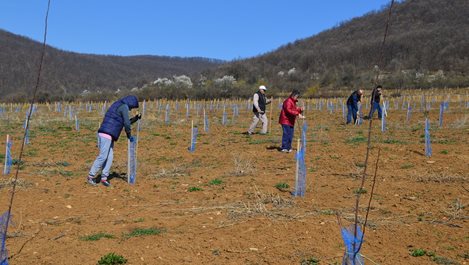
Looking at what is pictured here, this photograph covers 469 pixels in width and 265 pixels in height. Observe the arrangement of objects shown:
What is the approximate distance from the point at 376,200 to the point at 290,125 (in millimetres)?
4254

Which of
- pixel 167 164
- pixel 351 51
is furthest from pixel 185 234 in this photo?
pixel 351 51

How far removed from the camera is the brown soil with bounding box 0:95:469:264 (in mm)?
4871

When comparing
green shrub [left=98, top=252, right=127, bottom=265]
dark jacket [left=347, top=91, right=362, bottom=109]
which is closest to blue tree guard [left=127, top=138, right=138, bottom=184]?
green shrub [left=98, top=252, right=127, bottom=265]

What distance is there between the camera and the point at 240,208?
20.8 ft

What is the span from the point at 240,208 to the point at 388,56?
78590mm

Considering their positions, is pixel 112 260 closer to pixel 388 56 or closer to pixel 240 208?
pixel 240 208

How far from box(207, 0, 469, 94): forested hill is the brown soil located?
152ft

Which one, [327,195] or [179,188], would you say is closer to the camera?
[327,195]

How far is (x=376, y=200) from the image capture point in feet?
22.2

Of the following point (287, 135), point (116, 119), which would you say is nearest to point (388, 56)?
point (287, 135)

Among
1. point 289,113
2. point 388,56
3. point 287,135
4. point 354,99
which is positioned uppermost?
point 388,56

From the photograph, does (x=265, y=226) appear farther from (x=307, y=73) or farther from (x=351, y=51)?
(x=351, y=51)

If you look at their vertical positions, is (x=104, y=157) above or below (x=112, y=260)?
above

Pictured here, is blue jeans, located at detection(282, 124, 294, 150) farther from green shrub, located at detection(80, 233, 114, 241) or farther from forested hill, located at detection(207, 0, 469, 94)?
forested hill, located at detection(207, 0, 469, 94)
